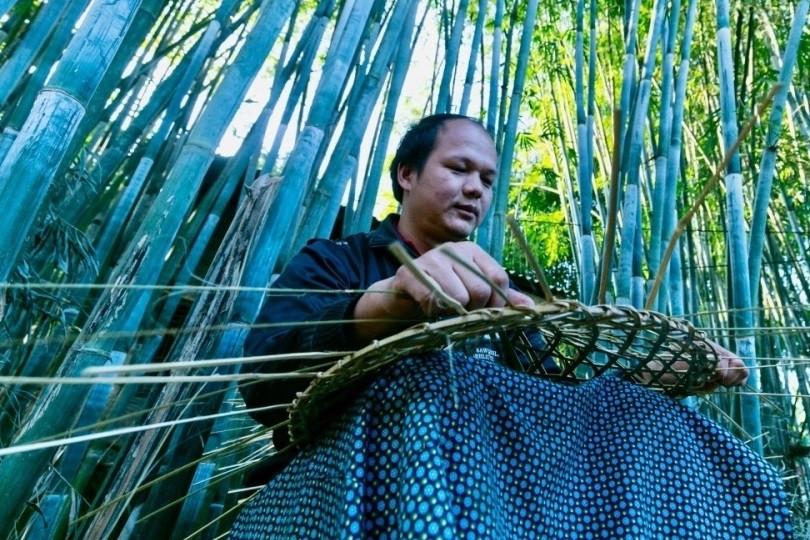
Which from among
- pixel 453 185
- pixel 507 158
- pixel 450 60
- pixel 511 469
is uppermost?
pixel 450 60

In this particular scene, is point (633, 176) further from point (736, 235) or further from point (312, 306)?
point (312, 306)

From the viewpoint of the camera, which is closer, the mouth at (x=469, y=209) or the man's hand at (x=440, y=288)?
the man's hand at (x=440, y=288)

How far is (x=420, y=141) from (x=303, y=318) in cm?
47

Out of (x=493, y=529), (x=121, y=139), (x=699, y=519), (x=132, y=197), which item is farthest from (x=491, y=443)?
(x=121, y=139)

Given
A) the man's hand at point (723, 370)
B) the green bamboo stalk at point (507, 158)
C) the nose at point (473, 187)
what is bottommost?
the man's hand at point (723, 370)

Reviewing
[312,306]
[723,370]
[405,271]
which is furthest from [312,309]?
[723,370]

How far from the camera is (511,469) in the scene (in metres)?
0.59

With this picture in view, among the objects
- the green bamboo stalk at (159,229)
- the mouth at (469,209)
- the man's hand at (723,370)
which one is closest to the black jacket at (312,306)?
the mouth at (469,209)

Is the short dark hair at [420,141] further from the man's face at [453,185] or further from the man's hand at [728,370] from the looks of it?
the man's hand at [728,370]

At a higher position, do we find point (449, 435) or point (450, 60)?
point (450, 60)

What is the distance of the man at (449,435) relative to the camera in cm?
52

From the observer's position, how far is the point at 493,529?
517mm

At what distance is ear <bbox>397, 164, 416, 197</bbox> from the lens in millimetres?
1109

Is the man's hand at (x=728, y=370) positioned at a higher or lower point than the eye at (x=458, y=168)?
lower
